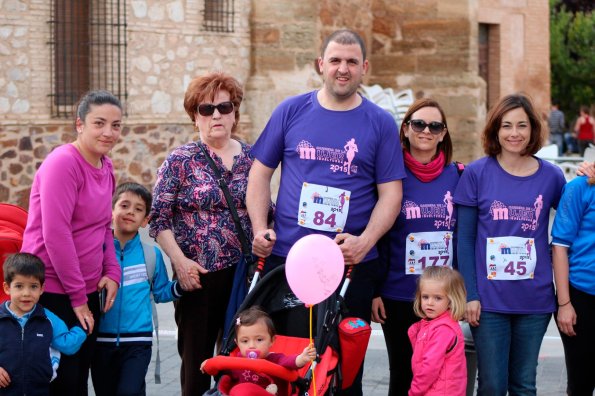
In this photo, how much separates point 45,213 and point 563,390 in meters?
4.09

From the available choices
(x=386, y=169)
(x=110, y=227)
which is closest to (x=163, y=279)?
(x=110, y=227)

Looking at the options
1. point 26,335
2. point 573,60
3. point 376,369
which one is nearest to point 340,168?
point 26,335

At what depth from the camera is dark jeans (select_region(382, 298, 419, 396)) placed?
6.47 meters

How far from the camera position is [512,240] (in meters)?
6.15

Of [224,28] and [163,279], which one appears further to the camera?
[224,28]

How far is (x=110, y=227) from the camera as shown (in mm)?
6285

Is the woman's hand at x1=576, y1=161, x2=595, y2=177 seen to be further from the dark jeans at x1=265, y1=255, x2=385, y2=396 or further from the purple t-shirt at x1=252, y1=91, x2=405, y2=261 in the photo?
the dark jeans at x1=265, y1=255, x2=385, y2=396

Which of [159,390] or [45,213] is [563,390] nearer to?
[159,390]

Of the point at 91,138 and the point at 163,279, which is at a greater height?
the point at 91,138

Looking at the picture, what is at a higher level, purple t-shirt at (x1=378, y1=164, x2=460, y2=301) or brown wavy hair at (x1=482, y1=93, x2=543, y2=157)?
brown wavy hair at (x1=482, y1=93, x2=543, y2=157)

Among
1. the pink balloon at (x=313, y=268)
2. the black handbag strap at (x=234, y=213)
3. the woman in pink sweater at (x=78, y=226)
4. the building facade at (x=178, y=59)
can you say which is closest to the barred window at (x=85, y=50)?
the building facade at (x=178, y=59)

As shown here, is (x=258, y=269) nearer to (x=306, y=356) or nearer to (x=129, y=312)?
(x=306, y=356)

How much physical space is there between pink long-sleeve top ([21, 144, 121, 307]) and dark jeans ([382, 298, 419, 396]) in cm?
158

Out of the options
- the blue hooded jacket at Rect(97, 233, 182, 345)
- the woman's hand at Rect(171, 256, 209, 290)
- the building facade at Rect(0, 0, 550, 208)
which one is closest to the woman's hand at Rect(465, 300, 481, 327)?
the woman's hand at Rect(171, 256, 209, 290)
